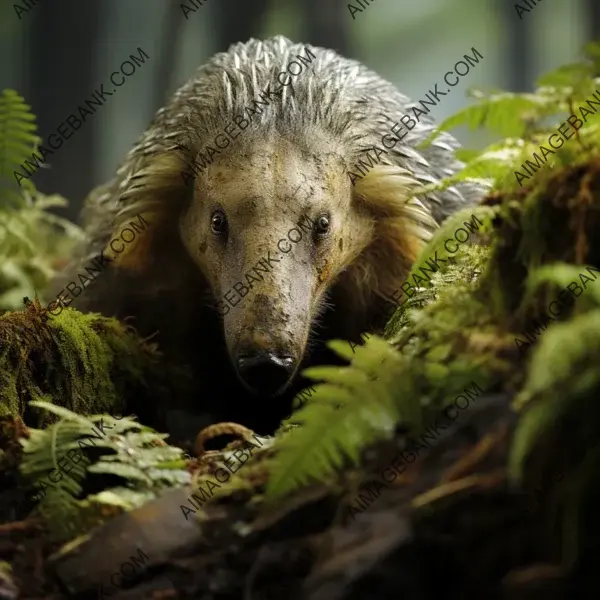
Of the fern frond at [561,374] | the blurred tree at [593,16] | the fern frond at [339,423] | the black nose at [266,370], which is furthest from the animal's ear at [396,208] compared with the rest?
the blurred tree at [593,16]

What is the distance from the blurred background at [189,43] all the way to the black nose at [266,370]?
488 centimetres

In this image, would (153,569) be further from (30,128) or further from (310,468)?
(30,128)

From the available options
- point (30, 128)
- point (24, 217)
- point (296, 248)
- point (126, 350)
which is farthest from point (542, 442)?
point (24, 217)

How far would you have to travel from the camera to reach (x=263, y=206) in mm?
3135

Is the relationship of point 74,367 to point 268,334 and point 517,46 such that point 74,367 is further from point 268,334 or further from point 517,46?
point 517,46

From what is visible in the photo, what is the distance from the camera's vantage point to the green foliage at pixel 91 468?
199cm

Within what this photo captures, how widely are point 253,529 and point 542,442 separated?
0.65 meters

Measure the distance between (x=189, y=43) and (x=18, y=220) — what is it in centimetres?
360

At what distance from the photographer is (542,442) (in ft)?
5.11

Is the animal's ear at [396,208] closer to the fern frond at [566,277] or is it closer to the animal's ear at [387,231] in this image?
the animal's ear at [387,231]

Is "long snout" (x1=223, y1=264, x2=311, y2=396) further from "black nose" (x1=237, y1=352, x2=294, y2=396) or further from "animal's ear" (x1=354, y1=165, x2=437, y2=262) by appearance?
"animal's ear" (x1=354, y1=165, x2=437, y2=262)

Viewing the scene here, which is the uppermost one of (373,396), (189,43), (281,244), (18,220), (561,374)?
(189,43)

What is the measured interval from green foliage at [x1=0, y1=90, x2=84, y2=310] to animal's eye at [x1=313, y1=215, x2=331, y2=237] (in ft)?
4.89

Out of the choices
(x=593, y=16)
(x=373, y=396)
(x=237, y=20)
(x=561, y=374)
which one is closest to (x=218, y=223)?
(x=373, y=396)
